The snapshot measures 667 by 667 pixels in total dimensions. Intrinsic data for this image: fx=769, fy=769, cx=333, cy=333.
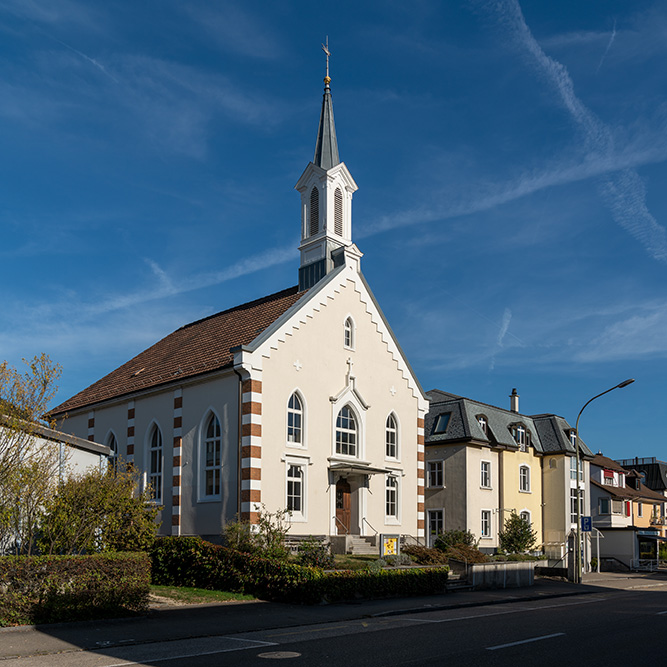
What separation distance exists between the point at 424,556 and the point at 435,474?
46.4ft

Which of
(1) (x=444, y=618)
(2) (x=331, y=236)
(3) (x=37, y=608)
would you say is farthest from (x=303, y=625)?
(2) (x=331, y=236)

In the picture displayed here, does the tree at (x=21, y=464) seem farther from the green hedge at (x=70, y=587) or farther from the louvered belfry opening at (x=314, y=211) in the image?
the louvered belfry opening at (x=314, y=211)

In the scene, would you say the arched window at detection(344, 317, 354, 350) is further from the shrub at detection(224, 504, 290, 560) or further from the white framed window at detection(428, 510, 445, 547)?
the white framed window at detection(428, 510, 445, 547)

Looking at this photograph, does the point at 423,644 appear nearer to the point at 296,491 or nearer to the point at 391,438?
the point at 296,491

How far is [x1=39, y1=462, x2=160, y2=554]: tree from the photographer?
56.4 feet

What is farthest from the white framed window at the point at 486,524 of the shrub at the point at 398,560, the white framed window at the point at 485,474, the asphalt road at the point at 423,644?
the asphalt road at the point at 423,644

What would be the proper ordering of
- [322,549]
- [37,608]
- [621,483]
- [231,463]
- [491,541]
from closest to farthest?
[37,608]
[322,549]
[231,463]
[491,541]
[621,483]

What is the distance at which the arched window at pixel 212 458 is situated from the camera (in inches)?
1078

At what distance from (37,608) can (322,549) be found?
10069mm

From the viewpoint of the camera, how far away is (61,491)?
57.3 feet

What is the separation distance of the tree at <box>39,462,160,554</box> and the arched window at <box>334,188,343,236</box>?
630 inches

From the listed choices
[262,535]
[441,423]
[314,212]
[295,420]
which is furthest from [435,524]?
[262,535]

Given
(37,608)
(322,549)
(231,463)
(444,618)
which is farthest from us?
(231,463)

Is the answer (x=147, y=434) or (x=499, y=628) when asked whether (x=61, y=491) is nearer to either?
(x=499, y=628)
